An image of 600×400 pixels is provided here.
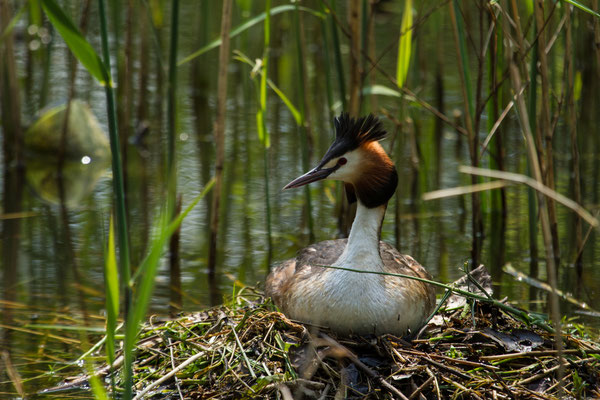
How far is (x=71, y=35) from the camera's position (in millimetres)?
2975

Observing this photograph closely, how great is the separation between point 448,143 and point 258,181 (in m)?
2.24

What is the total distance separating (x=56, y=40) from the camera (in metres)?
12.0

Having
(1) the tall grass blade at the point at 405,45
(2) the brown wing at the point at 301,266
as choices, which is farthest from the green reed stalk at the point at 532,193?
(2) the brown wing at the point at 301,266

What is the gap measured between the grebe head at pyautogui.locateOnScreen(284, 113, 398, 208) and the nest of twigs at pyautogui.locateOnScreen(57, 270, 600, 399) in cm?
74

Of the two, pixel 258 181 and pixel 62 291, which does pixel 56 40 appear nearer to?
pixel 258 181

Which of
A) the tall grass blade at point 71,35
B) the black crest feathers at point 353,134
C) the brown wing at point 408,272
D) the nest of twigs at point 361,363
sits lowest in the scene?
the nest of twigs at point 361,363

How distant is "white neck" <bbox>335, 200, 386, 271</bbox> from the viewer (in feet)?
14.7

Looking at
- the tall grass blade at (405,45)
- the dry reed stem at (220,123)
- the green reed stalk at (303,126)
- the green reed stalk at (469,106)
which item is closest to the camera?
the dry reed stem at (220,123)

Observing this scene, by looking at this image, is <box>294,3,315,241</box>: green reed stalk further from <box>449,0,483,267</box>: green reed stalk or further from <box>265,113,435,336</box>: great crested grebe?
<box>265,113,435,336</box>: great crested grebe

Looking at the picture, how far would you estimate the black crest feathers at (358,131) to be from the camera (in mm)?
4531

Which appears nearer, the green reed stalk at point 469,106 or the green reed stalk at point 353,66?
the green reed stalk at point 469,106

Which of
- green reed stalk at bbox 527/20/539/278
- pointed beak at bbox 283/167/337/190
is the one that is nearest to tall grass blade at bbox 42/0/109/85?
pointed beak at bbox 283/167/337/190

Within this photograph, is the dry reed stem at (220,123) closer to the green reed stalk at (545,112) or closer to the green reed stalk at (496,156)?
the green reed stalk at (496,156)

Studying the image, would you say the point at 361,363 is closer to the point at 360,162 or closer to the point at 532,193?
the point at 360,162
